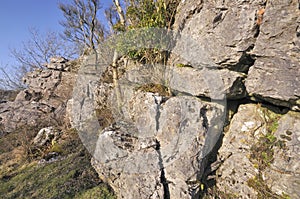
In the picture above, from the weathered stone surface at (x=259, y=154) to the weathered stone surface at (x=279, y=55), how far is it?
0.43m

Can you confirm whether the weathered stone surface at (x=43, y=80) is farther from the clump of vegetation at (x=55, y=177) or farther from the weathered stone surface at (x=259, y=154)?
the weathered stone surface at (x=259, y=154)

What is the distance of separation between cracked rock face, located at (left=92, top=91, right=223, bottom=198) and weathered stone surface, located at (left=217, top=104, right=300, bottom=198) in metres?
0.37

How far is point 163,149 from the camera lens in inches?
126

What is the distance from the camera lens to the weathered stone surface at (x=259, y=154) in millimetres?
2590

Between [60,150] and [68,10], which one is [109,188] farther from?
[68,10]

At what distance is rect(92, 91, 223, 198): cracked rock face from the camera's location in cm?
300

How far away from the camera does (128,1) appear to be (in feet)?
18.0

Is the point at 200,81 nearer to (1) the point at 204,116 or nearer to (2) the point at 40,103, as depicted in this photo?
(1) the point at 204,116

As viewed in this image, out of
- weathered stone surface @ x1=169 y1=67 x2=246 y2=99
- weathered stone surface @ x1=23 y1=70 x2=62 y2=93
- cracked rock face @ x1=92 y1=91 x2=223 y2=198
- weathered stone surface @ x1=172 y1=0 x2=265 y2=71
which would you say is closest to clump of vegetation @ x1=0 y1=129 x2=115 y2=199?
cracked rock face @ x1=92 y1=91 x2=223 y2=198

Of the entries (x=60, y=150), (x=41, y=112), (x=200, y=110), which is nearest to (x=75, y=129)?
(x=60, y=150)

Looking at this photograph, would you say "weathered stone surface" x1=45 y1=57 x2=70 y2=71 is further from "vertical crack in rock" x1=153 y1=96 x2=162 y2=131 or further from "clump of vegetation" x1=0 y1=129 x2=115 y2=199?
"vertical crack in rock" x1=153 y1=96 x2=162 y2=131

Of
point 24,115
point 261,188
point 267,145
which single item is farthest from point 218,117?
point 24,115

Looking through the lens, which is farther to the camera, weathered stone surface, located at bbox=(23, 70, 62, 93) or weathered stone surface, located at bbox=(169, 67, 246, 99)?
weathered stone surface, located at bbox=(23, 70, 62, 93)

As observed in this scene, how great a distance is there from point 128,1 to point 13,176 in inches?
232
